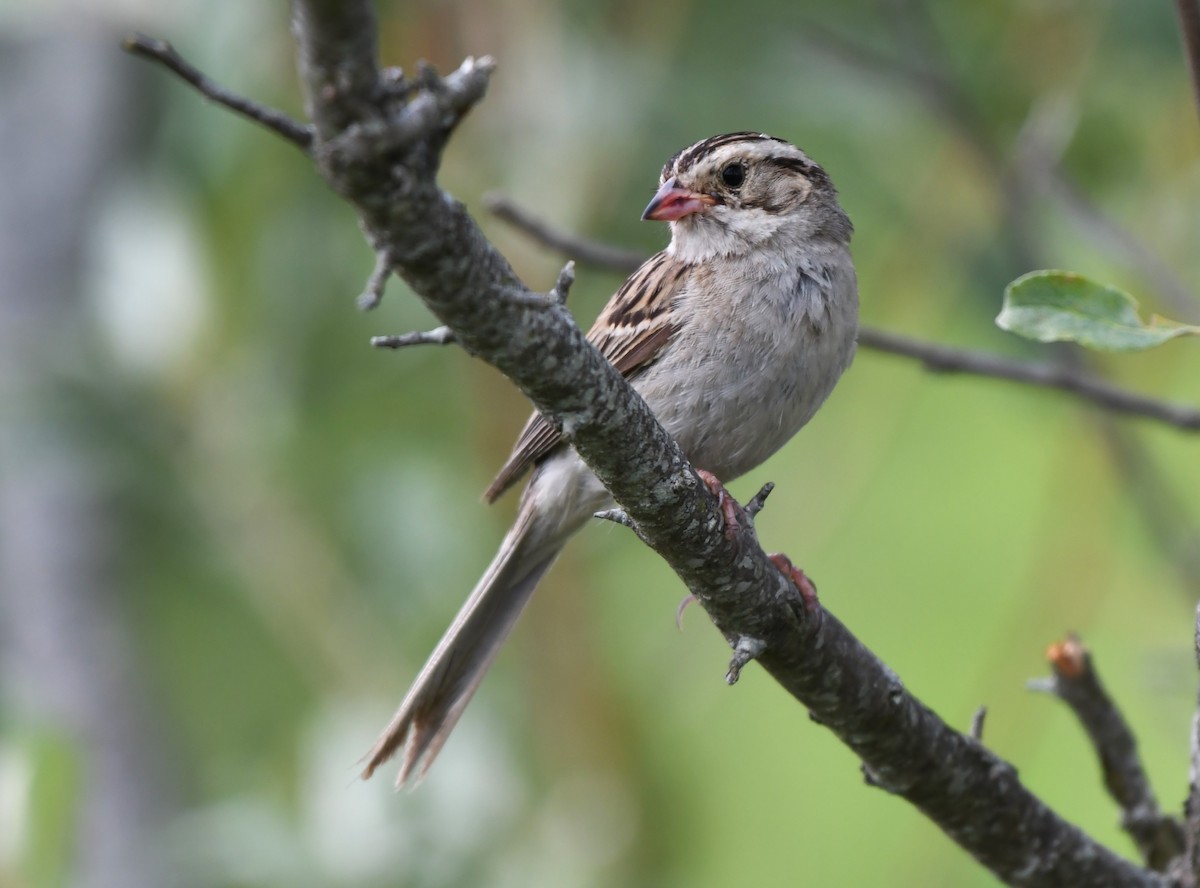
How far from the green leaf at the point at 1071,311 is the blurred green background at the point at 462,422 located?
1.33 metres

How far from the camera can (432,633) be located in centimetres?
532

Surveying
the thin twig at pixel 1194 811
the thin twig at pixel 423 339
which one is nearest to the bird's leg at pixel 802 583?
the thin twig at pixel 1194 811

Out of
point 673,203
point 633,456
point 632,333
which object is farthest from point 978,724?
point 673,203

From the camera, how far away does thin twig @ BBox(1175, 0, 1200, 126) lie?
7.91ft

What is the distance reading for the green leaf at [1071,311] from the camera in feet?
8.85

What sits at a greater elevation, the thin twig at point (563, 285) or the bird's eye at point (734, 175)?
the bird's eye at point (734, 175)

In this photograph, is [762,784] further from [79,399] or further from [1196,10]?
[1196,10]

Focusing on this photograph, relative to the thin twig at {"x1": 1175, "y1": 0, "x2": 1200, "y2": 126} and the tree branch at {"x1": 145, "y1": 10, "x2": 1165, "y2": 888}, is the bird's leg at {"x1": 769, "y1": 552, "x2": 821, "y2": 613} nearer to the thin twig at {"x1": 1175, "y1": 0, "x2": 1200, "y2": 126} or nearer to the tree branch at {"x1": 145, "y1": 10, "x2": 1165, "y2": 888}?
the tree branch at {"x1": 145, "y1": 10, "x2": 1165, "y2": 888}

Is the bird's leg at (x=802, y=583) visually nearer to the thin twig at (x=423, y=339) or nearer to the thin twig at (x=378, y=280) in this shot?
the thin twig at (x=423, y=339)

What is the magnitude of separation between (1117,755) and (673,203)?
5.85ft

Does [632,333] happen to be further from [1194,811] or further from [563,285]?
[563,285]

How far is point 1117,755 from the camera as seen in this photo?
327cm

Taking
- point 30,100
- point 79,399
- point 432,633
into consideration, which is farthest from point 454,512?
point 30,100

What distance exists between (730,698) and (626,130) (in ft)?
13.5
